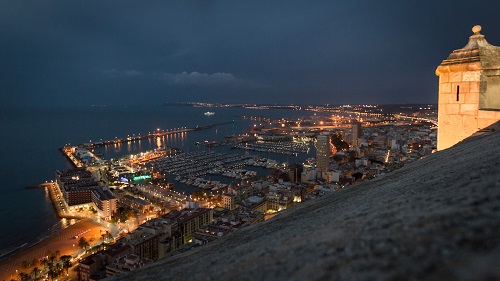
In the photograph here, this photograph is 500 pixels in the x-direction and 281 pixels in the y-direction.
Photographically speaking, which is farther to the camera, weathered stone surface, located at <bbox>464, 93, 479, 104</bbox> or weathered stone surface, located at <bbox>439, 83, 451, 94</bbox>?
weathered stone surface, located at <bbox>439, 83, 451, 94</bbox>

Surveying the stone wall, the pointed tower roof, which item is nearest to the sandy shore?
the stone wall

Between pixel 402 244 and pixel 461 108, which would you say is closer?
pixel 402 244

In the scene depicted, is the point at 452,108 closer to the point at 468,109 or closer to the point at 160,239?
the point at 468,109

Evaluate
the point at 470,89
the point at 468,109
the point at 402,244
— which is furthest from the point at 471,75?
the point at 402,244

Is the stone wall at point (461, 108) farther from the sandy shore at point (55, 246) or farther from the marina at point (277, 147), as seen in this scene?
the marina at point (277, 147)

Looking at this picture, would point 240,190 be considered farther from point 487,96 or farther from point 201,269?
point 201,269

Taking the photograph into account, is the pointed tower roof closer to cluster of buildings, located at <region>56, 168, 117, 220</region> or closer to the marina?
cluster of buildings, located at <region>56, 168, 117, 220</region>
